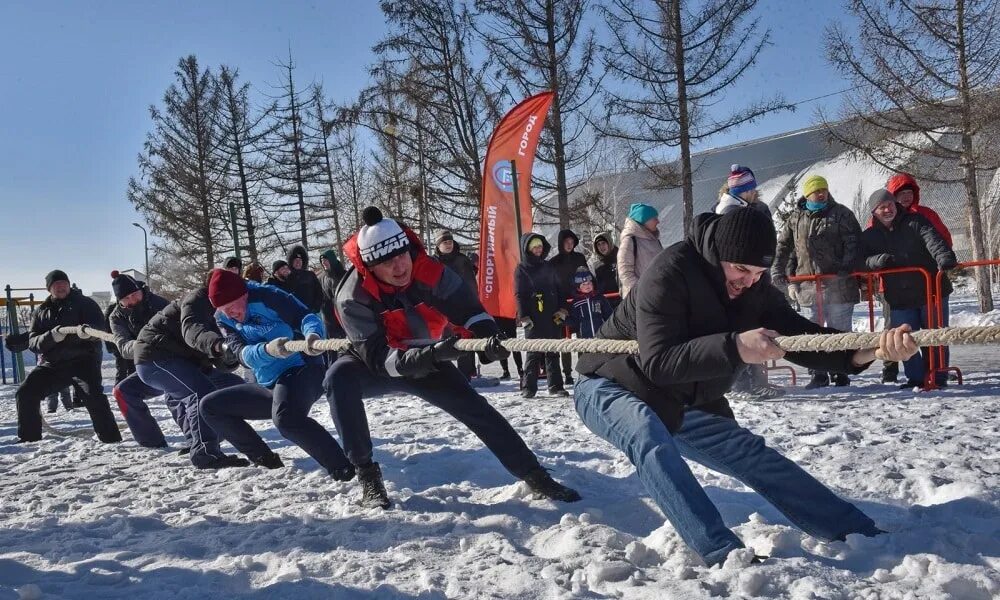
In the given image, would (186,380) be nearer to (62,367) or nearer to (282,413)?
(282,413)

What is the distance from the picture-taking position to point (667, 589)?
2.60 meters

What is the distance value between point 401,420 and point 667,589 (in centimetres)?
447

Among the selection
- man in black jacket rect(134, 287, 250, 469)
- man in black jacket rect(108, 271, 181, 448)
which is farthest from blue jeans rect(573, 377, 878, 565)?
man in black jacket rect(108, 271, 181, 448)

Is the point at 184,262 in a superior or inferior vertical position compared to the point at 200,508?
superior

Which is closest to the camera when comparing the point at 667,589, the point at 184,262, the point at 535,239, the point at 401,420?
the point at 667,589

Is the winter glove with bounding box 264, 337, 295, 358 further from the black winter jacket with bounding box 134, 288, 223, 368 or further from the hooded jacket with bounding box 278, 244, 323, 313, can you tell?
the hooded jacket with bounding box 278, 244, 323, 313

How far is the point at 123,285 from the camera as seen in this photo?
22.6 feet

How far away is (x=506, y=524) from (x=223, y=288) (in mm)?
2531

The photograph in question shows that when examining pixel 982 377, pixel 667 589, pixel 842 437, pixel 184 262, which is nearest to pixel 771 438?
pixel 842 437

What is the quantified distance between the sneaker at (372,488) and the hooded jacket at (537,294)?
3731 millimetres

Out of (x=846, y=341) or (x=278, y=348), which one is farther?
(x=278, y=348)

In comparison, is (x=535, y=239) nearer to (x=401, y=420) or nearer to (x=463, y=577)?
(x=401, y=420)

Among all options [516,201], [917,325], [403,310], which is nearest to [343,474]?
[403,310]

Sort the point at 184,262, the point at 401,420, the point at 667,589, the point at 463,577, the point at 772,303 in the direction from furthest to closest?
the point at 184,262, the point at 401,420, the point at 772,303, the point at 463,577, the point at 667,589
